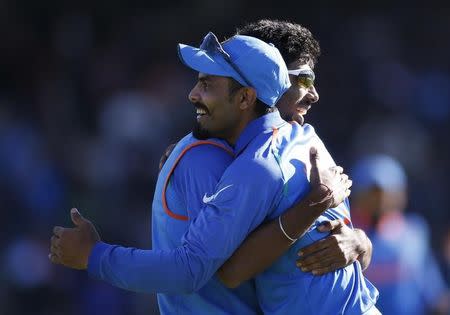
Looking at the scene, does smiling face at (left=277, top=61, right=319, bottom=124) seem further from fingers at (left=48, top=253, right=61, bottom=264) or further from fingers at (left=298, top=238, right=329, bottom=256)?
fingers at (left=48, top=253, right=61, bottom=264)

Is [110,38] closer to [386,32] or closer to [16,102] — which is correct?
[16,102]

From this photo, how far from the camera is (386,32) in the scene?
1418 centimetres

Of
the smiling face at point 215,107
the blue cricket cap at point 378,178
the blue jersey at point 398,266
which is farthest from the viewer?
the blue cricket cap at point 378,178

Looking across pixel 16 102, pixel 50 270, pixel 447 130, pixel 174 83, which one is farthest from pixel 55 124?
pixel 447 130

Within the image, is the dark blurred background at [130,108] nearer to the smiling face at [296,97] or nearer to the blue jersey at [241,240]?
the smiling face at [296,97]

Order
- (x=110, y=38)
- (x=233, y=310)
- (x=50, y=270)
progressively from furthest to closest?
1. (x=110, y=38)
2. (x=50, y=270)
3. (x=233, y=310)

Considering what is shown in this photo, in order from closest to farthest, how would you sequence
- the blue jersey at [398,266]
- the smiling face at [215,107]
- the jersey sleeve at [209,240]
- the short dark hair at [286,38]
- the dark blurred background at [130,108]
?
the jersey sleeve at [209,240]
the smiling face at [215,107]
the short dark hair at [286,38]
the blue jersey at [398,266]
the dark blurred background at [130,108]

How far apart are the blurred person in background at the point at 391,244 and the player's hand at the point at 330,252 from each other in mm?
2961

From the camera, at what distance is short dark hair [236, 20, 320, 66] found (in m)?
4.19

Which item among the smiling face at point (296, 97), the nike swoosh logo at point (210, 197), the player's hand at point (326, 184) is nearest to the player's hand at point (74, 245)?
the nike swoosh logo at point (210, 197)

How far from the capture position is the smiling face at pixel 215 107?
388 centimetres

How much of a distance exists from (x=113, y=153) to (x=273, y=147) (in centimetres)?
812

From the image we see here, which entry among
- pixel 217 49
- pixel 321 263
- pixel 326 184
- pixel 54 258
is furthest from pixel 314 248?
pixel 54 258

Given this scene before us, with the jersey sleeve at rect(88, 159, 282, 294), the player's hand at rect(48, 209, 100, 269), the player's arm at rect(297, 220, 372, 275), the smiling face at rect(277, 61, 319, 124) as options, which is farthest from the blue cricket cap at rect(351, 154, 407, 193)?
the player's hand at rect(48, 209, 100, 269)
